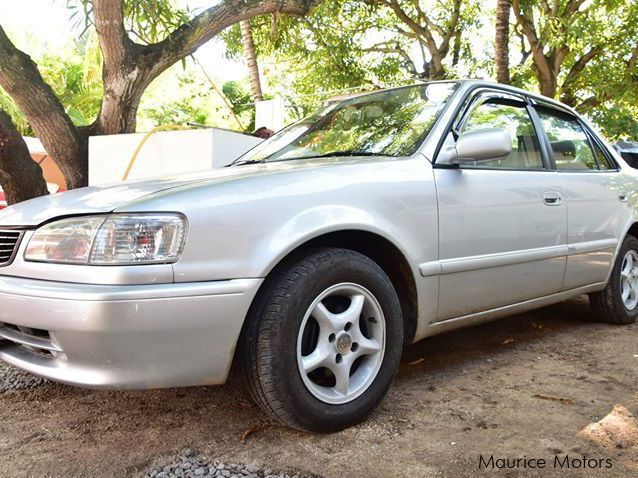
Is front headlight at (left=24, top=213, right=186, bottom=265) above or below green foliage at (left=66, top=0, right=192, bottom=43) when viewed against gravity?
below

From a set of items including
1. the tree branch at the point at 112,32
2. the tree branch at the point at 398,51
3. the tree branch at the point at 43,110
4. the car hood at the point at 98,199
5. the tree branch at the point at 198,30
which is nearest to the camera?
the car hood at the point at 98,199

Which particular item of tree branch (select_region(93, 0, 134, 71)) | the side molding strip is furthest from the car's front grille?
tree branch (select_region(93, 0, 134, 71))

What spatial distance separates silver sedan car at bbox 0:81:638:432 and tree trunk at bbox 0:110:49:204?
2.83m

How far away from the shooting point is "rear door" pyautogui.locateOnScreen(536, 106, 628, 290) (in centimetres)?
341

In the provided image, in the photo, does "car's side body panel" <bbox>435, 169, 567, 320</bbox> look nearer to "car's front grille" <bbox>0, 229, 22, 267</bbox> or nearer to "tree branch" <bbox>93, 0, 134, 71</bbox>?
"car's front grille" <bbox>0, 229, 22, 267</bbox>

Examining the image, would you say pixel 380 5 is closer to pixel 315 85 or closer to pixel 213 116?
pixel 315 85

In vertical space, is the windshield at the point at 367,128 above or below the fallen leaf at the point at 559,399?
above

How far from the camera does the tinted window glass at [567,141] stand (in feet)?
11.7

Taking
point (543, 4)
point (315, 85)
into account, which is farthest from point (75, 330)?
point (315, 85)

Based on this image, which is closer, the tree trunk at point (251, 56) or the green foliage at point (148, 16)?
the green foliage at point (148, 16)

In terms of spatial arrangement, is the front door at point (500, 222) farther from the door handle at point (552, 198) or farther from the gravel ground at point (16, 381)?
the gravel ground at point (16, 381)

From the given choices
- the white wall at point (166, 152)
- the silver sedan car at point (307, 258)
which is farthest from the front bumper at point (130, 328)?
the white wall at point (166, 152)

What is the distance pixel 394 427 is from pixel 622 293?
2548 millimetres

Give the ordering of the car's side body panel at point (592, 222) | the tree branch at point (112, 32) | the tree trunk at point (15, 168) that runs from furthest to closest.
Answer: the tree branch at point (112, 32)
the tree trunk at point (15, 168)
the car's side body panel at point (592, 222)
